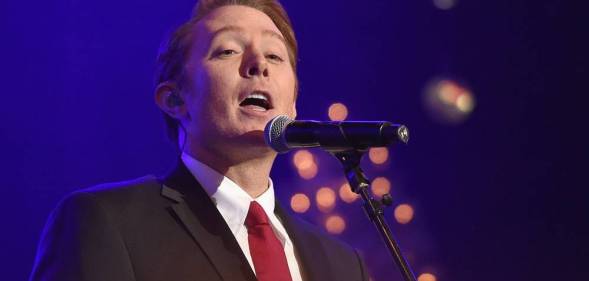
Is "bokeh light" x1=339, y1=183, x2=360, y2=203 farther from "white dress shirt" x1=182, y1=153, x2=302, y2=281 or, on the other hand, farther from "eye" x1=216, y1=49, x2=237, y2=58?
"eye" x1=216, y1=49, x2=237, y2=58

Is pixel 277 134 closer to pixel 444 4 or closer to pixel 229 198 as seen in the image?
pixel 229 198

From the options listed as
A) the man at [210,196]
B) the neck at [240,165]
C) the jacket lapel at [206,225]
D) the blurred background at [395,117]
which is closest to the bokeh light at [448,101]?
the blurred background at [395,117]

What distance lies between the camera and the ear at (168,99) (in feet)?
7.22

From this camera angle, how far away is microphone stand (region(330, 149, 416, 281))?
5.05ft

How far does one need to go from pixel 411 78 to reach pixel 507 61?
0.54 meters

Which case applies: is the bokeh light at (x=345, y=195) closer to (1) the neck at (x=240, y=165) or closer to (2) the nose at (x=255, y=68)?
(1) the neck at (x=240, y=165)

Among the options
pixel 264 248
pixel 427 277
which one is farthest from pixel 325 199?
pixel 264 248

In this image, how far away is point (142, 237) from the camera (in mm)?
1822

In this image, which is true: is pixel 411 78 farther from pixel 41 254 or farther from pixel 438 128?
pixel 41 254

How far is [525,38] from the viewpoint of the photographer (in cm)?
369

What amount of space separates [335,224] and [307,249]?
167cm

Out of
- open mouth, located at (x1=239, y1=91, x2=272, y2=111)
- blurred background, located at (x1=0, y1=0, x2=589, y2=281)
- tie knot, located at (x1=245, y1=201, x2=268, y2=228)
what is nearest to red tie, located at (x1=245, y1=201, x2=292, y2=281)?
tie knot, located at (x1=245, y1=201, x2=268, y2=228)

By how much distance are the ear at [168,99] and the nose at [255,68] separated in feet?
0.92

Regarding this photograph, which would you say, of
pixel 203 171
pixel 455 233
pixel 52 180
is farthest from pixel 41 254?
pixel 455 233
